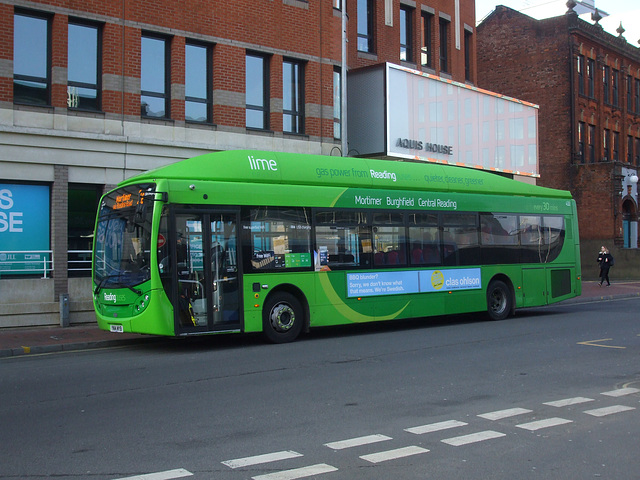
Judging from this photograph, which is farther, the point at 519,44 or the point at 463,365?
the point at 519,44

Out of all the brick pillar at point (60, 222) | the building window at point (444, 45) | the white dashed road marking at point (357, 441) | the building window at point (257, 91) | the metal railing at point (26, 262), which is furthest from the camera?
the building window at point (444, 45)

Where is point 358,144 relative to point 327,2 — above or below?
below

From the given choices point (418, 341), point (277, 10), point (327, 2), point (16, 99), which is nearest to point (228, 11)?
point (277, 10)

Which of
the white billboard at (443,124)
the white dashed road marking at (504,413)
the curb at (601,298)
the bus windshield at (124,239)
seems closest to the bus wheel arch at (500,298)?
the curb at (601,298)

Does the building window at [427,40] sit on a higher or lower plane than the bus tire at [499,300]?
higher

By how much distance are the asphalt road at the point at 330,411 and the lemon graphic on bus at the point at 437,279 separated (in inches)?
117

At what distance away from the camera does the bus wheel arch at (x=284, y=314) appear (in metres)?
13.7

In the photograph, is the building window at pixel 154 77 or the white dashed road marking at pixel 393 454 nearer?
the white dashed road marking at pixel 393 454

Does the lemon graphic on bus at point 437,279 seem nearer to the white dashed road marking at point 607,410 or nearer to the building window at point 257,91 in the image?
the building window at point 257,91

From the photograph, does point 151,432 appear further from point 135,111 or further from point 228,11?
point 228,11

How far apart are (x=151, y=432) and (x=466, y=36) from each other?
28126mm

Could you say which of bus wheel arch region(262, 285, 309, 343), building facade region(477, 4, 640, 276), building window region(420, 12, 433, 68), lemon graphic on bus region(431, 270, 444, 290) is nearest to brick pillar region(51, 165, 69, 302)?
bus wheel arch region(262, 285, 309, 343)

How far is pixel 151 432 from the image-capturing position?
691 cm

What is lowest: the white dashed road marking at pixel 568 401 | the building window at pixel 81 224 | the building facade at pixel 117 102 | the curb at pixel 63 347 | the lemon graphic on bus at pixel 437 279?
the curb at pixel 63 347
